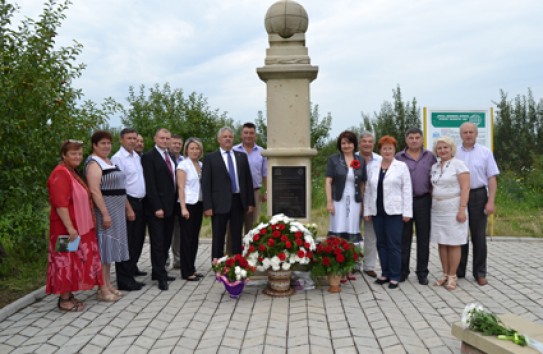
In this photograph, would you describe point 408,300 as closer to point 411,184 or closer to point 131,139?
point 411,184

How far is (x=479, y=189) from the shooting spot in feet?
18.9

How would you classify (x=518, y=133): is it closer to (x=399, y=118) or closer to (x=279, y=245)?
(x=399, y=118)

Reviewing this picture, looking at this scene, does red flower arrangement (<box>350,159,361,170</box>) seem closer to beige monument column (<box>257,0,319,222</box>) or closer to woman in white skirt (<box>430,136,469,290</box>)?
beige monument column (<box>257,0,319,222</box>)

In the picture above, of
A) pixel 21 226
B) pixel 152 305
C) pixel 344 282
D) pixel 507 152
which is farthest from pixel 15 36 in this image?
pixel 507 152

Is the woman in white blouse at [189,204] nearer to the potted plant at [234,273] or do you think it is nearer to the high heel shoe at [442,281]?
the potted plant at [234,273]

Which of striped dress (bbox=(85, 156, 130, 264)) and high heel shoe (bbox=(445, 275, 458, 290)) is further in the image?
high heel shoe (bbox=(445, 275, 458, 290))

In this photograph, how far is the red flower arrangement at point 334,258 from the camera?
5.31 meters

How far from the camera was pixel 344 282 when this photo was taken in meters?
5.76

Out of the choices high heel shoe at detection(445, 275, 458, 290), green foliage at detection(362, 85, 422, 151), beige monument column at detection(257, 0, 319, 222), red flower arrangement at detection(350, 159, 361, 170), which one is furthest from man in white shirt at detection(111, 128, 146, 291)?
green foliage at detection(362, 85, 422, 151)

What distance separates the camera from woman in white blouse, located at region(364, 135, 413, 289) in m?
5.59

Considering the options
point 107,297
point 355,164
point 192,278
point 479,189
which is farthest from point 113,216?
point 479,189

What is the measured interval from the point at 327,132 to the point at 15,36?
39.0 feet

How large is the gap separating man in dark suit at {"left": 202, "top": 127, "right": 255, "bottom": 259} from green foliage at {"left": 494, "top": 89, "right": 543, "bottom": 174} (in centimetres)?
1428

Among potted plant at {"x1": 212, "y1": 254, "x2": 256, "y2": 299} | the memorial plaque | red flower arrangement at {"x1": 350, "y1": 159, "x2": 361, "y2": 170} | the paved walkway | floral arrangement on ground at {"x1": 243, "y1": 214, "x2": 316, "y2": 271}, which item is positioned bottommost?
the paved walkway
